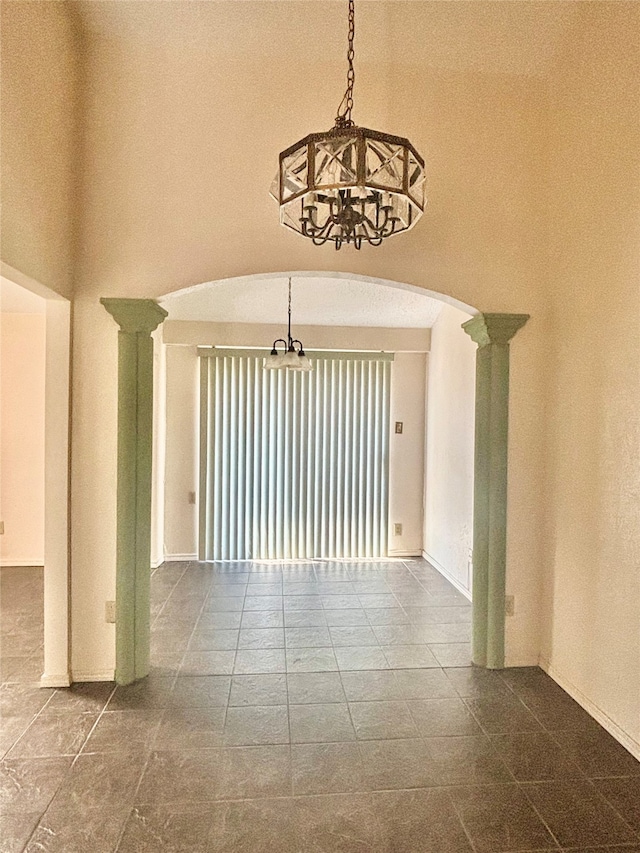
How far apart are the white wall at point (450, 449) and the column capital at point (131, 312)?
2758 millimetres

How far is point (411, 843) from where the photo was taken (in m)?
1.76

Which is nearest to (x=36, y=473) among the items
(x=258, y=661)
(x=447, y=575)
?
(x=258, y=661)

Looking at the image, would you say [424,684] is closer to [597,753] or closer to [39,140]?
[597,753]

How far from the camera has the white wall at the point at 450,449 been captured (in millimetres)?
4445

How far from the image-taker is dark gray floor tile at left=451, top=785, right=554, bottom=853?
1.77m

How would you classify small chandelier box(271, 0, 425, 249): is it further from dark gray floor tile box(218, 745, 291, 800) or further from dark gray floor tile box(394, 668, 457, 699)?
dark gray floor tile box(394, 668, 457, 699)

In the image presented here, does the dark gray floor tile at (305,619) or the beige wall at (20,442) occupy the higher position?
the beige wall at (20,442)

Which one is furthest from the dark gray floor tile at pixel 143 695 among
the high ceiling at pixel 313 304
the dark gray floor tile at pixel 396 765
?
the high ceiling at pixel 313 304

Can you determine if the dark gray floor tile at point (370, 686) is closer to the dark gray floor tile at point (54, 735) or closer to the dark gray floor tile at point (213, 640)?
the dark gray floor tile at point (213, 640)

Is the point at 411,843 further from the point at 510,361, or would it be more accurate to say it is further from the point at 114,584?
the point at 510,361

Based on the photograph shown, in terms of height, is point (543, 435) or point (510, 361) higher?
point (510, 361)

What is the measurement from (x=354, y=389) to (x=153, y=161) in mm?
3280

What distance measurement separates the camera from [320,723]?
2.48 metres

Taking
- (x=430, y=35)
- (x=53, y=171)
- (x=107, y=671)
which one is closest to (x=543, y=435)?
(x=430, y=35)
